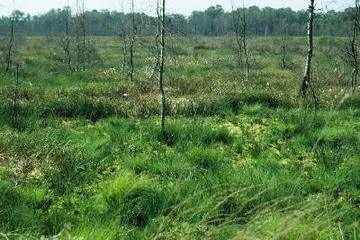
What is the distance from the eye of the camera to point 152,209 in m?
6.18

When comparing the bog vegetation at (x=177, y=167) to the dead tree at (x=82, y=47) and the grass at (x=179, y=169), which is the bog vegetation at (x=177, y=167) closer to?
the grass at (x=179, y=169)

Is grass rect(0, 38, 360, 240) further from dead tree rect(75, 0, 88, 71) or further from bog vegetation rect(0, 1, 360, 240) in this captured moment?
dead tree rect(75, 0, 88, 71)

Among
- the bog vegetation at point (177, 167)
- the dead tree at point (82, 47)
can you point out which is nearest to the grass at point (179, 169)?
the bog vegetation at point (177, 167)

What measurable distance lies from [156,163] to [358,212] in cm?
327

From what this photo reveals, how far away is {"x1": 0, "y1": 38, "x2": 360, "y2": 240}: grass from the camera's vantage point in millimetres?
4934

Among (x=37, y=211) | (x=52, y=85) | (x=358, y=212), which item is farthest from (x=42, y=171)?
(x=52, y=85)

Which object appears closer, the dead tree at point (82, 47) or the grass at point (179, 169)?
the grass at point (179, 169)

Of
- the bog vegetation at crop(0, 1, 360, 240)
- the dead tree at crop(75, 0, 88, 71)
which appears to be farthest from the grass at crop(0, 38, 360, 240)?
the dead tree at crop(75, 0, 88, 71)

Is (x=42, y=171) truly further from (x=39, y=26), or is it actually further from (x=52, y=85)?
(x=39, y=26)

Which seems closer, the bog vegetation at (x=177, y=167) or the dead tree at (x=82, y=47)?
the bog vegetation at (x=177, y=167)

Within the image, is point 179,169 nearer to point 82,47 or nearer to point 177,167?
point 177,167

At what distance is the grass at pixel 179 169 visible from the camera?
493 cm

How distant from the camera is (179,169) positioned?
780 centimetres

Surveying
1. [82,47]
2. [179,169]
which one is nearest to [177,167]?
[179,169]
